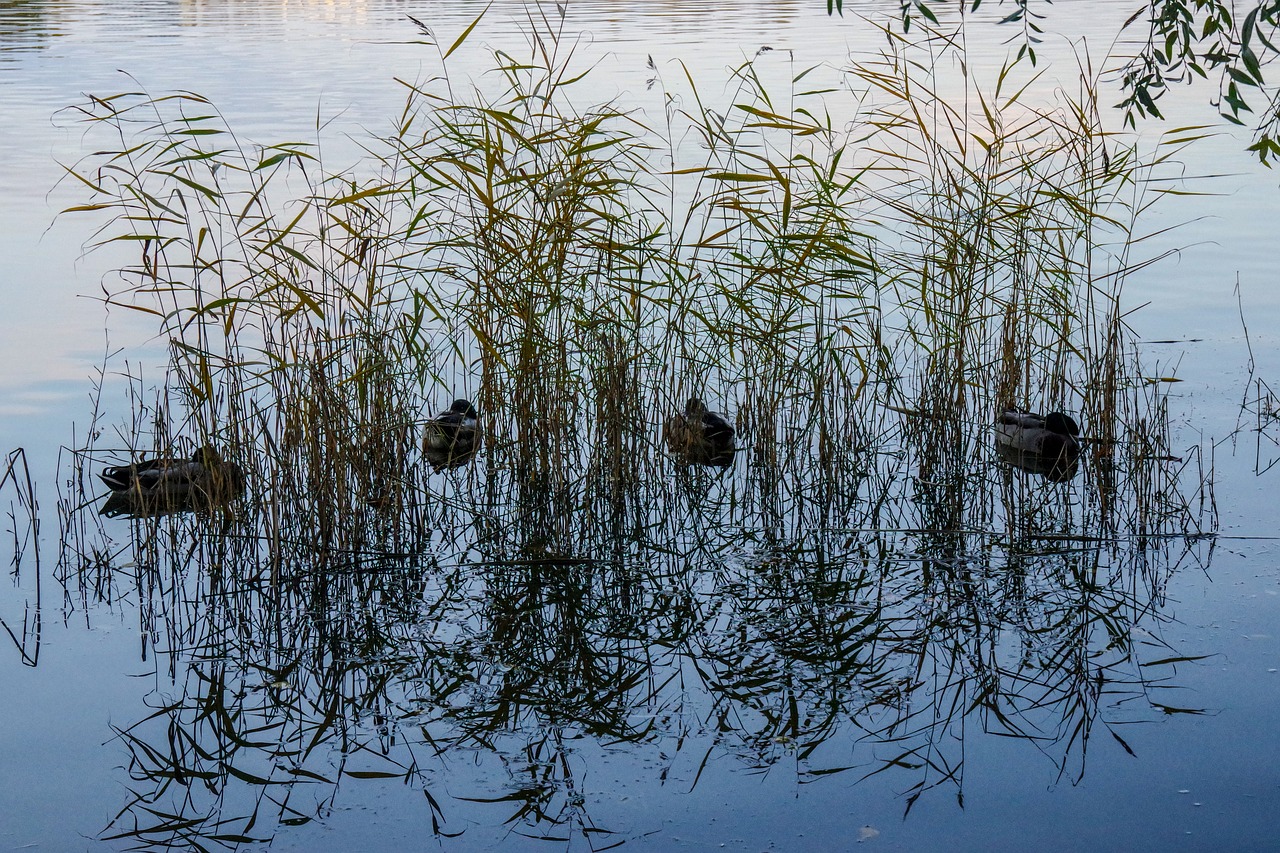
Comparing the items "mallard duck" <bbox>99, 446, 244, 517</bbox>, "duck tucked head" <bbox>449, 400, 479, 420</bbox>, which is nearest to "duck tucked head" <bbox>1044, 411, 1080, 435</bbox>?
"duck tucked head" <bbox>449, 400, 479, 420</bbox>

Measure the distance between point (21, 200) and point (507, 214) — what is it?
8.65 meters

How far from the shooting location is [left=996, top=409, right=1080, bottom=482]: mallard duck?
18.7 ft

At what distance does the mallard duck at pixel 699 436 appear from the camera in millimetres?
5871

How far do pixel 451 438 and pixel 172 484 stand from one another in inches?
56.2

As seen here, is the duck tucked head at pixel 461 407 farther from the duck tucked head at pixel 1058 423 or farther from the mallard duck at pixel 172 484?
the duck tucked head at pixel 1058 423

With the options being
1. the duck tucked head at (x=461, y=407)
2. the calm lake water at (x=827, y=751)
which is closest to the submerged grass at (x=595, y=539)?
the calm lake water at (x=827, y=751)

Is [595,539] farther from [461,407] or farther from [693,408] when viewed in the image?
[461,407]

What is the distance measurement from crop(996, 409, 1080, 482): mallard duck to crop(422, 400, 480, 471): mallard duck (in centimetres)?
240

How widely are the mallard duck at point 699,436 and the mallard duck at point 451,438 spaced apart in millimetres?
898

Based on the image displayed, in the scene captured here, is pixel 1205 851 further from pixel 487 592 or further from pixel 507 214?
pixel 507 214

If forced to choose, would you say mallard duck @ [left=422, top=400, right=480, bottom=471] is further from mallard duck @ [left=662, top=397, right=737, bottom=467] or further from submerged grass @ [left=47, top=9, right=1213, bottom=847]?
mallard duck @ [left=662, top=397, right=737, bottom=467]

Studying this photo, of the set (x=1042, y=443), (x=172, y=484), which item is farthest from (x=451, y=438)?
(x=1042, y=443)

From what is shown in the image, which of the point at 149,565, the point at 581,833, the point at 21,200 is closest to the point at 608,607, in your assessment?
the point at 581,833

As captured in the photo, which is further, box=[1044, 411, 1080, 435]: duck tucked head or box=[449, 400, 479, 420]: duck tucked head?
box=[449, 400, 479, 420]: duck tucked head
